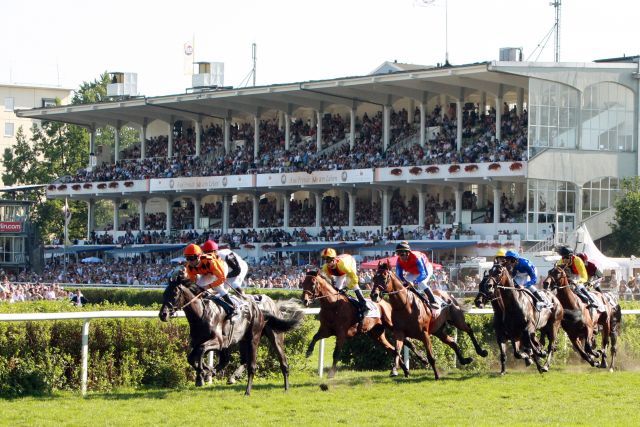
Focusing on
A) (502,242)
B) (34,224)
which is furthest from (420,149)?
(34,224)

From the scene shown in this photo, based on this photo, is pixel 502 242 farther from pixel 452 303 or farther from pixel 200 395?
pixel 200 395

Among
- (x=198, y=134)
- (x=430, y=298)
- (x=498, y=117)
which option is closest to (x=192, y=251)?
(x=430, y=298)

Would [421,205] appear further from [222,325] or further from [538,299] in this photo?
[222,325]

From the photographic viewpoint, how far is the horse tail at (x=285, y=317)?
13.5 meters

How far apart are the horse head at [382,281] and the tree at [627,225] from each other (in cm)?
2877

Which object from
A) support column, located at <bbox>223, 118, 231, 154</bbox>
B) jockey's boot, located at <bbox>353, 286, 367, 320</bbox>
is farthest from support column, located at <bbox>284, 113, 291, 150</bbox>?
jockey's boot, located at <bbox>353, 286, 367, 320</bbox>

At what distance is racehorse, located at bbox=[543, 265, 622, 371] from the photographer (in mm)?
15961

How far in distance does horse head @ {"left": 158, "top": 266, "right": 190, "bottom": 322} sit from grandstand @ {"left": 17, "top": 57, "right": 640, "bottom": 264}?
29.3 m

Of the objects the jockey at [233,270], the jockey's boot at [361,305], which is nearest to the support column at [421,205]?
the jockey's boot at [361,305]

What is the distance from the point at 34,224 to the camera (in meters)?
60.7

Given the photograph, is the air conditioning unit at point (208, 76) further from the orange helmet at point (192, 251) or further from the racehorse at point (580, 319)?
the orange helmet at point (192, 251)

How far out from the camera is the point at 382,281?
14047 millimetres

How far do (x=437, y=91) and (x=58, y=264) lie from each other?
21.1 meters

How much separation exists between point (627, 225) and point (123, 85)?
2982 centimetres
